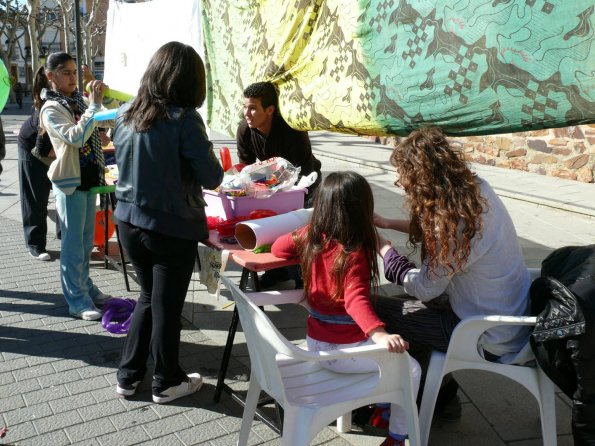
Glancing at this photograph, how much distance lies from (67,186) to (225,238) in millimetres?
1351

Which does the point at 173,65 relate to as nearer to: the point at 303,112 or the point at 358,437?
the point at 303,112

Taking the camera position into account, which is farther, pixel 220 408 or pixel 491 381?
pixel 491 381

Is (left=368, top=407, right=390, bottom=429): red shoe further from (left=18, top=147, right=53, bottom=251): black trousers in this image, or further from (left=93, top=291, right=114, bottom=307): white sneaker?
(left=18, top=147, right=53, bottom=251): black trousers

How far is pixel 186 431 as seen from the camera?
9.64ft

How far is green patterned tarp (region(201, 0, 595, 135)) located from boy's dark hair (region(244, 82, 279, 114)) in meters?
0.06

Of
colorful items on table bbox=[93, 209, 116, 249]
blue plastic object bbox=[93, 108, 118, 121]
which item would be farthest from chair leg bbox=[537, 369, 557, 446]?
colorful items on table bbox=[93, 209, 116, 249]

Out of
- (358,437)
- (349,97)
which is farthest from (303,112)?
(358,437)

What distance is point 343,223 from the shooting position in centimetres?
251

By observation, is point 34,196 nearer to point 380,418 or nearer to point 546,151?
point 380,418

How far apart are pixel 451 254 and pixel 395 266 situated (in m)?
0.36

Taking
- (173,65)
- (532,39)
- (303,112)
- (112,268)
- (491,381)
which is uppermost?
(532,39)

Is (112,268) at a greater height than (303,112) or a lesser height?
lesser

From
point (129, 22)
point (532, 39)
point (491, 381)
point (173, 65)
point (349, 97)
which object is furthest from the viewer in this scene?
point (129, 22)

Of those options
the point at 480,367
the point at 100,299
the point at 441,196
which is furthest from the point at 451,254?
the point at 100,299
